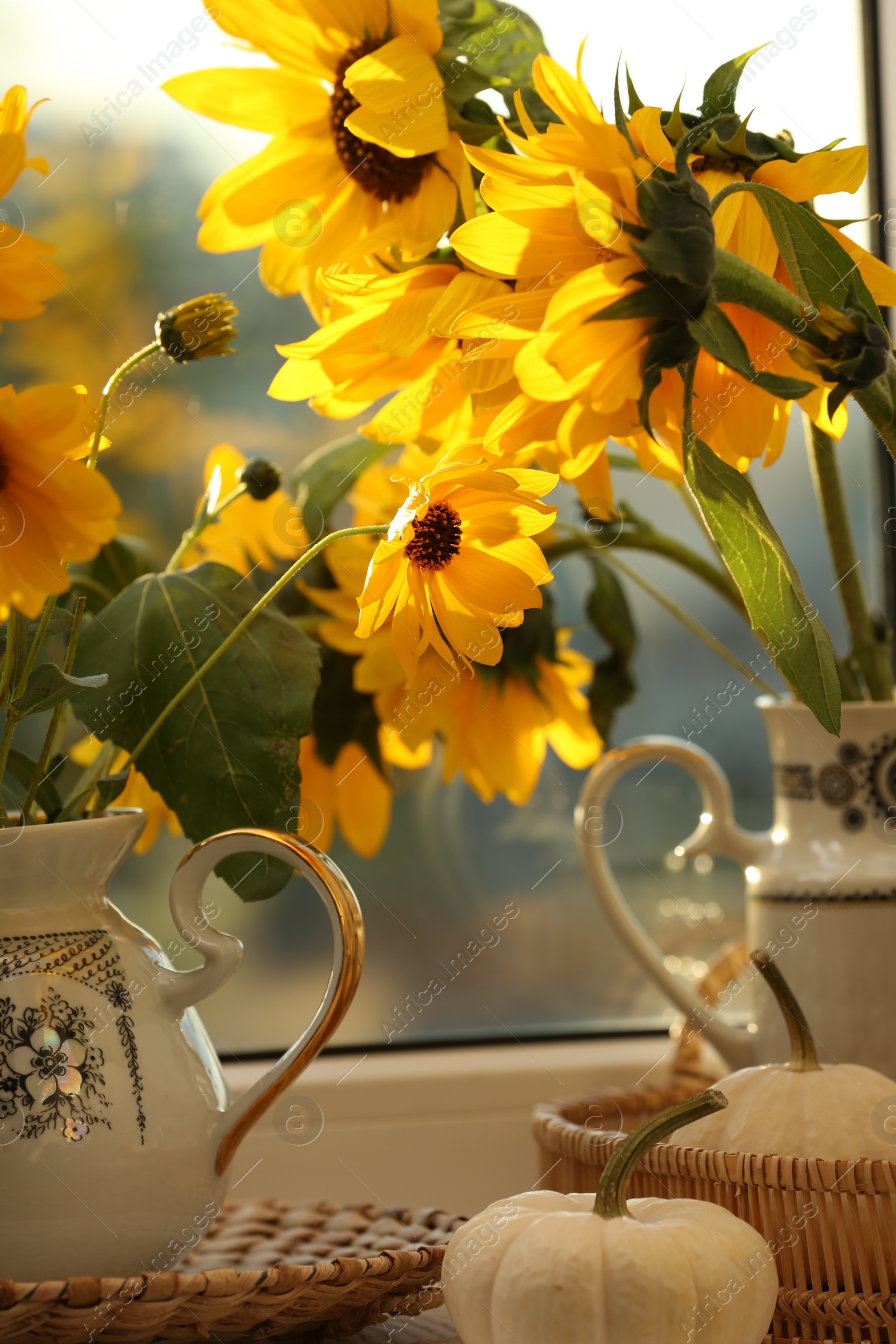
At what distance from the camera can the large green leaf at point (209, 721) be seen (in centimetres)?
49

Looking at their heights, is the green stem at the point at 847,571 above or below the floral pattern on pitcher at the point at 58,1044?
above

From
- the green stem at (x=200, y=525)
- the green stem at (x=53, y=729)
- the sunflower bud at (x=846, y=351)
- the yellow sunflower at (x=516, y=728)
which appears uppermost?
the sunflower bud at (x=846, y=351)

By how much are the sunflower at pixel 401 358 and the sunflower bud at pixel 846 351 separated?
0.11 metres

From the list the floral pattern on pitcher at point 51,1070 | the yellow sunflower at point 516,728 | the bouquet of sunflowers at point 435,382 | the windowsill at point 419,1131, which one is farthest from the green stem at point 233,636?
the windowsill at point 419,1131

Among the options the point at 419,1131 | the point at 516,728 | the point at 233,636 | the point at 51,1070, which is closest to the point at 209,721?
the point at 233,636

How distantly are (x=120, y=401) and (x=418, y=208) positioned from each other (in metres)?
0.39

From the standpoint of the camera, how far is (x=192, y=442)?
0.89m

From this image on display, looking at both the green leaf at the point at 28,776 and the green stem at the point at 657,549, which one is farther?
the green stem at the point at 657,549

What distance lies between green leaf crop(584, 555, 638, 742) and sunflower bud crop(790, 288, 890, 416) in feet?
1.20

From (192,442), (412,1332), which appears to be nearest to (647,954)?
(412,1332)

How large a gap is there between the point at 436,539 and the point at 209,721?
137 mm

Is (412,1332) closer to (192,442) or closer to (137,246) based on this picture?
(192,442)

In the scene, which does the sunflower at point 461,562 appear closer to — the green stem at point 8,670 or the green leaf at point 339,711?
the green stem at point 8,670

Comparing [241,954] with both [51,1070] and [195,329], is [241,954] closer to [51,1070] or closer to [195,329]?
[51,1070]
